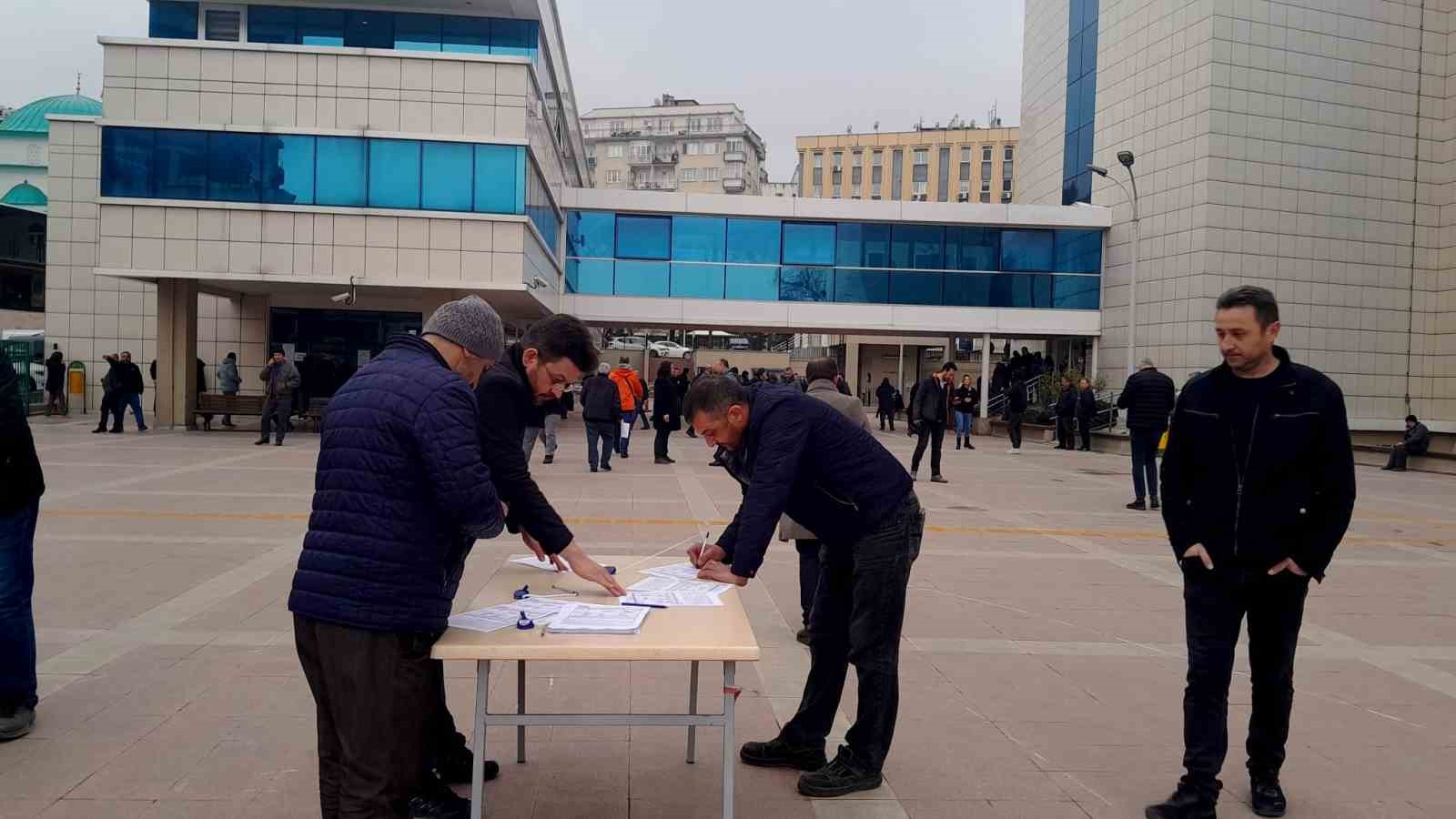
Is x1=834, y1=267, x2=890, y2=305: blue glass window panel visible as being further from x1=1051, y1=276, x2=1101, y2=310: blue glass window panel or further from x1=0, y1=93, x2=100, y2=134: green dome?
x1=0, y1=93, x2=100, y2=134: green dome

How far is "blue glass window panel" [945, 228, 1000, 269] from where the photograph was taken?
31031 millimetres

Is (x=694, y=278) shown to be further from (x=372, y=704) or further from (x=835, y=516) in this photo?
(x=372, y=704)

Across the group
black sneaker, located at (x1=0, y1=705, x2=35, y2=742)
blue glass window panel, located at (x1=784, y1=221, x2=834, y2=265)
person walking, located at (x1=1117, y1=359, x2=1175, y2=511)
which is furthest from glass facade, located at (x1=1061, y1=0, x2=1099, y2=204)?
black sneaker, located at (x1=0, y1=705, x2=35, y2=742)

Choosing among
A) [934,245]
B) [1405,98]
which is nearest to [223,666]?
[934,245]

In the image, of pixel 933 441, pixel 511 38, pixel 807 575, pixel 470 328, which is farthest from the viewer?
pixel 511 38

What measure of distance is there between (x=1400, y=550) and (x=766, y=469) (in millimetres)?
9771

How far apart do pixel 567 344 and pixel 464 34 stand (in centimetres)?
2880

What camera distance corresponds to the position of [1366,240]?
29.9m

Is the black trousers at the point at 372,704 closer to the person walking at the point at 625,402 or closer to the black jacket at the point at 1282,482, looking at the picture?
the black jacket at the point at 1282,482

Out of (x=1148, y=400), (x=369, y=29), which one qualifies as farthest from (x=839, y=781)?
(x=369, y=29)

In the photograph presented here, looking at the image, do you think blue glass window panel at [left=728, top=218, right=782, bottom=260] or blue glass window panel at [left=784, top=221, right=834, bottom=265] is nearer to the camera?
blue glass window panel at [left=728, top=218, right=782, bottom=260]

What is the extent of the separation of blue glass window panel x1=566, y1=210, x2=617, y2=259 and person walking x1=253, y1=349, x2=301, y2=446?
39.8 feet

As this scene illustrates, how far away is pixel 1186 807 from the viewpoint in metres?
3.80

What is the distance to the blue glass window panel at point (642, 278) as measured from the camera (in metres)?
30.5
